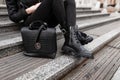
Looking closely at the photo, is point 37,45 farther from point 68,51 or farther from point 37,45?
point 68,51

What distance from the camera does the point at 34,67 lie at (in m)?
1.51

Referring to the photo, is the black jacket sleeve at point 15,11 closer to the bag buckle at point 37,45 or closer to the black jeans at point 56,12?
the black jeans at point 56,12

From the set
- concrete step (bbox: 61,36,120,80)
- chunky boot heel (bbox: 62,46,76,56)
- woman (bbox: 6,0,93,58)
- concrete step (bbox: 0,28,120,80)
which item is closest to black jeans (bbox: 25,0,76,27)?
woman (bbox: 6,0,93,58)

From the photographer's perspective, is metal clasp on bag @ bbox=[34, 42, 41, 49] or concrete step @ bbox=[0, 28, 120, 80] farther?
metal clasp on bag @ bbox=[34, 42, 41, 49]

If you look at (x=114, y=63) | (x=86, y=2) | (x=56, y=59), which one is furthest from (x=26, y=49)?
(x=86, y=2)

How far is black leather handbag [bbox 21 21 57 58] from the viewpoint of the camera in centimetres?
161

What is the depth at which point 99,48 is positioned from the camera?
236 cm

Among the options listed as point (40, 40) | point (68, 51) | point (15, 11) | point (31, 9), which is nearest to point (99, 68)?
point (68, 51)

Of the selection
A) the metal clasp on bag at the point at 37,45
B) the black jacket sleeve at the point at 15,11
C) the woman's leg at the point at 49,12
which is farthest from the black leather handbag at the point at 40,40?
the black jacket sleeve at the point at 15,11

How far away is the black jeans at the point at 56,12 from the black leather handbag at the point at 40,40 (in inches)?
4.4

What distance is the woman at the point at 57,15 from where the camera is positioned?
168 cm

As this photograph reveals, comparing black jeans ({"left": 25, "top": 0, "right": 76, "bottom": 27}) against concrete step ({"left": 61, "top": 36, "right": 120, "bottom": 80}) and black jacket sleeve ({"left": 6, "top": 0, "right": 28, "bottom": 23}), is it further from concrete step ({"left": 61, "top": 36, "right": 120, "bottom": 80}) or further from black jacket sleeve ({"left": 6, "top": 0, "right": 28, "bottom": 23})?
concrete step ({"left": 61, "top": 36, "right": 120, "bottom": 80})

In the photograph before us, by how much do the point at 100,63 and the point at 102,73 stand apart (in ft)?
0.77

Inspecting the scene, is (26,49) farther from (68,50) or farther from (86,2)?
(86,2)
